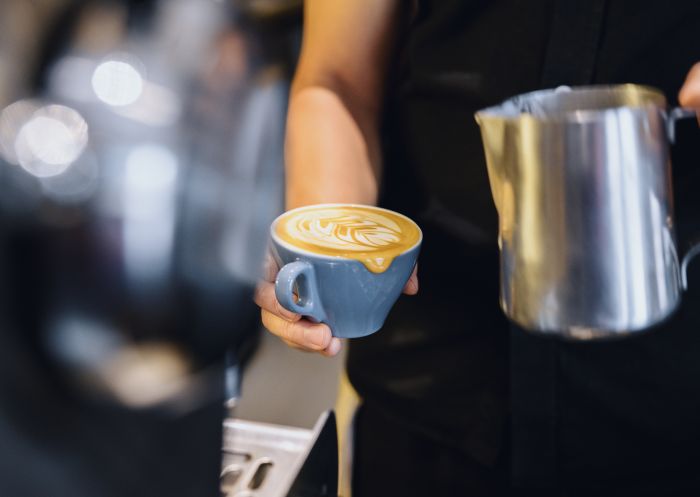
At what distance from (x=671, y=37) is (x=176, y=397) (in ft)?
1.05

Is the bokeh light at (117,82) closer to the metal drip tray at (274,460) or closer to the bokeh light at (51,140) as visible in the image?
the bokeh light at (51,140)

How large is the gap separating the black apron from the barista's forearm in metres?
0.03

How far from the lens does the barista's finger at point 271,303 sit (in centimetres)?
23

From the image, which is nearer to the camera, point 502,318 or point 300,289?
point 300,289

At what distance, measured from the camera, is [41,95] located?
24 centimetres

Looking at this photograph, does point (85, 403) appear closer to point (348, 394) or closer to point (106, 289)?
point (106, 289)

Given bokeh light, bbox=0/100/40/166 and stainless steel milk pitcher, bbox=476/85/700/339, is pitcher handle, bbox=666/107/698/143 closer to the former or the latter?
stainless steel milk pitcher, bbox=476/85/700/339

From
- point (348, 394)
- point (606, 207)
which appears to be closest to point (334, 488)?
point (348, 394)

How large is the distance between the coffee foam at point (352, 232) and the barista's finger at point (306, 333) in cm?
3

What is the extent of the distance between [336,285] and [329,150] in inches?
5.9

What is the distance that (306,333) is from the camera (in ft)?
0.77

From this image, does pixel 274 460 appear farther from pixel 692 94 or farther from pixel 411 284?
pixel 692 94

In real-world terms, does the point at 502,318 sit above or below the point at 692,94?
below

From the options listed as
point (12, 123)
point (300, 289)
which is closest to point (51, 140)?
point (12, 123)
